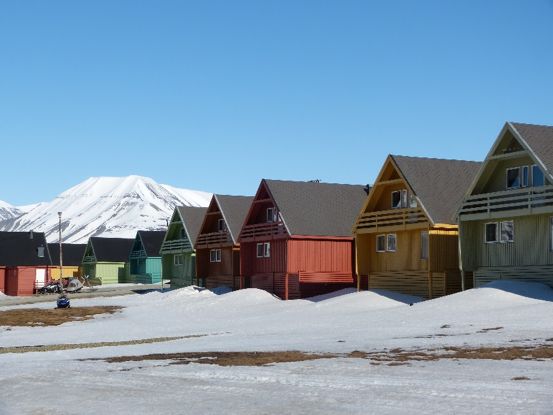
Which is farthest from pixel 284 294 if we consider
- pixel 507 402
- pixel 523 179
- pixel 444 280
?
pixel 507 402

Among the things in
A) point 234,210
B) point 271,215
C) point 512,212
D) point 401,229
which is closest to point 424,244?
point 401,229

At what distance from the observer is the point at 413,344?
25703 millimetres

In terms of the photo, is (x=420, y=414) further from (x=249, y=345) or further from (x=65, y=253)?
(x=65, y=253)

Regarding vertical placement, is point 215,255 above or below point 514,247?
above

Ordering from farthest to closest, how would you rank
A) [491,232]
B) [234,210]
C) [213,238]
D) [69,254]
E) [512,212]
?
[69,254] → [213,238] → [234,210] → [491,232] → [512,212]

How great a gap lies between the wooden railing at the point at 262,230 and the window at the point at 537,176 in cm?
1802

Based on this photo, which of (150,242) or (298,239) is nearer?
(298,239)

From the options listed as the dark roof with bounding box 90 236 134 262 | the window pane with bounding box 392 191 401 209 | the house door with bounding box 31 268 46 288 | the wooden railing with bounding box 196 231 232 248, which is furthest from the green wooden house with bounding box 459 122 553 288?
the dark roof with bounding box 90 236 134 262

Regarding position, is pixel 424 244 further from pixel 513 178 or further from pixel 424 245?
pixel 513 178

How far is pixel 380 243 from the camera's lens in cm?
5016

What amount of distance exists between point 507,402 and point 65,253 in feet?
336

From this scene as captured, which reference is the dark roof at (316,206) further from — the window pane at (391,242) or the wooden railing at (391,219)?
the window pane at (391,242)

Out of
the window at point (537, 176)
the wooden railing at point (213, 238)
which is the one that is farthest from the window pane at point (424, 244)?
the wooden railing at point (213, 238)

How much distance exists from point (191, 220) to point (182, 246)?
222 cm
